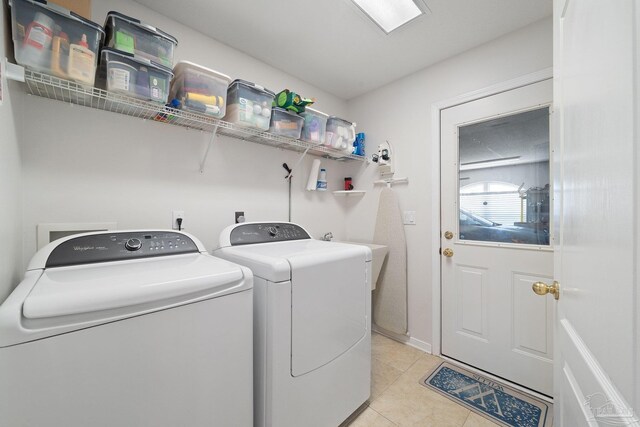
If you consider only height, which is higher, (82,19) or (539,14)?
(539,14)

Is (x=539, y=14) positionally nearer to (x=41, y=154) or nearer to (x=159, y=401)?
(x=159, y=401)

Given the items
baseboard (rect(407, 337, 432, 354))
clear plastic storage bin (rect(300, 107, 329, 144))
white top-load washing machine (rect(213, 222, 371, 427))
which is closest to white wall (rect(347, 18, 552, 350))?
baseboard (rect(407, 337, 432, 354))

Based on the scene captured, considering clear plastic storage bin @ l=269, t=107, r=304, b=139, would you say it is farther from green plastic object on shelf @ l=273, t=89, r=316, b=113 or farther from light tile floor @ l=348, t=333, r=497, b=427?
light tile floor @ l=348, t=333, r=497, b=427

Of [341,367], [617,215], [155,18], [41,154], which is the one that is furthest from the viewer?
[155,18]

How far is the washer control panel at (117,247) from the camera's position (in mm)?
1027

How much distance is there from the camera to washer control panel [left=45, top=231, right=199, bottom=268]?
1027mm

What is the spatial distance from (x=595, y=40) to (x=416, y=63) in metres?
1.93

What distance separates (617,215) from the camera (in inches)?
17.3

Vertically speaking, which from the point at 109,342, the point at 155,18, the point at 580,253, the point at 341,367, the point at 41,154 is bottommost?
the point at 341,367

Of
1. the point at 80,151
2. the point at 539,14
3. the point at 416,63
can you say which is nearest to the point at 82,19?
the point at 80,151

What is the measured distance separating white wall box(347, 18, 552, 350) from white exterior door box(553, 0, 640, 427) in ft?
4.19

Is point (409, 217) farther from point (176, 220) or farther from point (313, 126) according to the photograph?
point (176, 220)

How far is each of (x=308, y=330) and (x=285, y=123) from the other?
1394 mm

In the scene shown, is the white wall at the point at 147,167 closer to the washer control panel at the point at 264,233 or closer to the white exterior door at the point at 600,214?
the washer control panel at the point at 264,233
